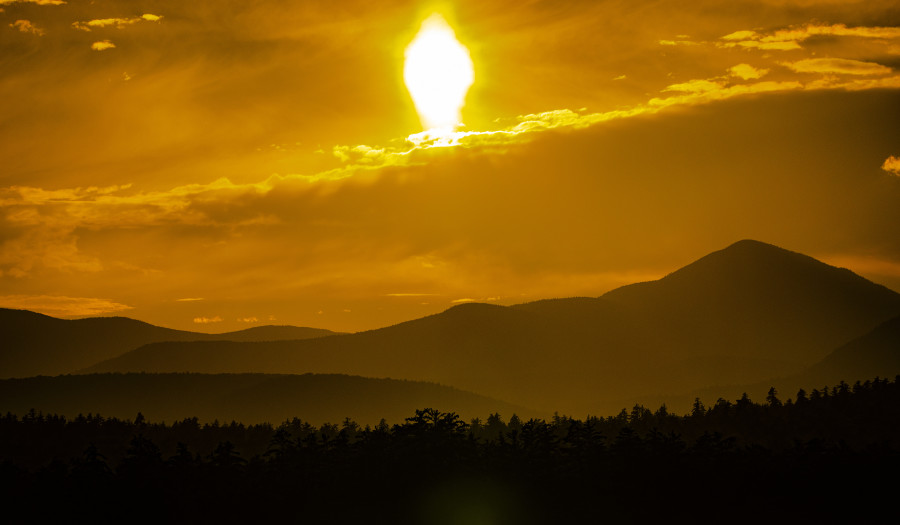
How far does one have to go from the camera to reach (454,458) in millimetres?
144625

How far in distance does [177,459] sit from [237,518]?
14407mm

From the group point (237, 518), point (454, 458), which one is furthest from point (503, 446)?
point (237, 518)

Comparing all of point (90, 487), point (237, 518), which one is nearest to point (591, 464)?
point (237, 518)

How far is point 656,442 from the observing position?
147m

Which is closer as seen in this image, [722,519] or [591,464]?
[722,519]

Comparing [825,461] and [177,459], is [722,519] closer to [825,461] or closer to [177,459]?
[825,461]

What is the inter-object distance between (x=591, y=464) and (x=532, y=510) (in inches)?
505

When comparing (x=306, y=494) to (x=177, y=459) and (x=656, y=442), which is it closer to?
(x=177, y=459)

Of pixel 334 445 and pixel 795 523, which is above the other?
pixel 334 445

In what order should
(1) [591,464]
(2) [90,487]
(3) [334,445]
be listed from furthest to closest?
(3) [334,445], (1) [591,464], (2) [90,487]

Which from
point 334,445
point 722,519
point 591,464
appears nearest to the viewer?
point 722,519

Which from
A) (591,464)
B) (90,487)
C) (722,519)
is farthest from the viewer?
(591,464)

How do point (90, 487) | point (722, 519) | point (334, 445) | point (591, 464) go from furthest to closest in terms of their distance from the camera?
1. point (334, 445)
2. point (591, 464)
3. point (722, 519)
4. point (90, 487)

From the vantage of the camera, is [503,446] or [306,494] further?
[503,446]
